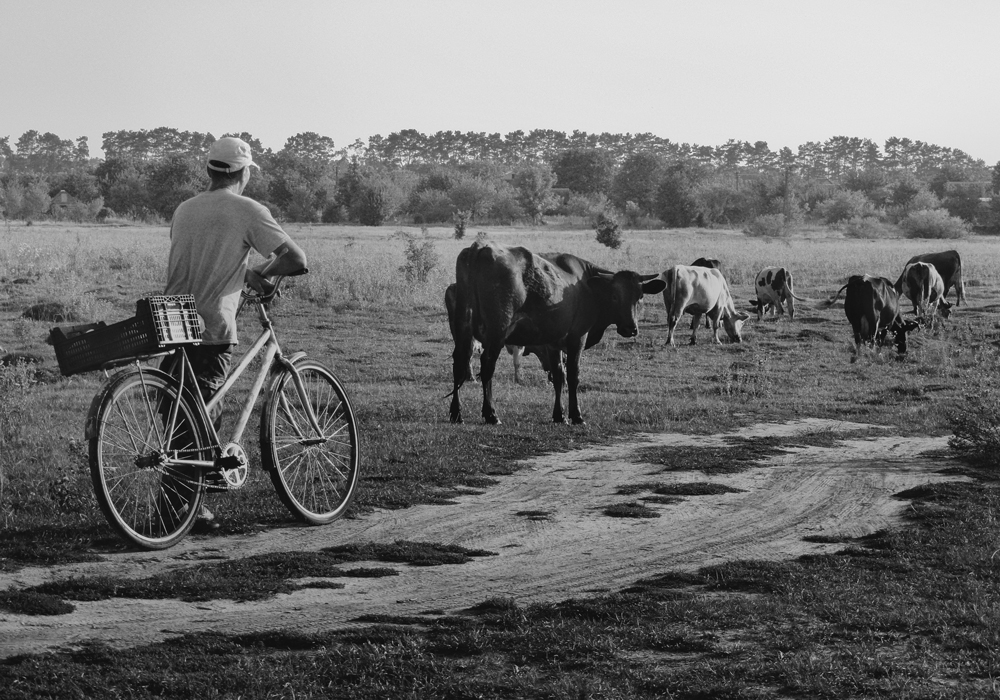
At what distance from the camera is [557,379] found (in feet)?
39.7

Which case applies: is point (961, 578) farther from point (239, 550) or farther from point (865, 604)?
point (239, 550)

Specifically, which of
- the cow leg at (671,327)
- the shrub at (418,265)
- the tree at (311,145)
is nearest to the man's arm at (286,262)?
the cow leg at (671,327)

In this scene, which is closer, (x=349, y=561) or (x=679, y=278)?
(x=349, y=561)

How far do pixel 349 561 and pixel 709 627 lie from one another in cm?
193

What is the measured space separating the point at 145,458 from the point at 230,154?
5.70 feet

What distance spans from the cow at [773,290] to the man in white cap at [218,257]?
2222 cm

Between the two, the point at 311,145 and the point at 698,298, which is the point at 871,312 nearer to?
the point at 698,298

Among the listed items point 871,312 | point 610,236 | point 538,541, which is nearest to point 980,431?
point 538,541

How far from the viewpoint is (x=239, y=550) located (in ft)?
18.8

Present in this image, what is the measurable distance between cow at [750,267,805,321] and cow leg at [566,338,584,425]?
15.3 m

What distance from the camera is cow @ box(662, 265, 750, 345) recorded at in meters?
23.4

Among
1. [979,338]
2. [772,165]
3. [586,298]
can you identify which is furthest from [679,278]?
[772,165]

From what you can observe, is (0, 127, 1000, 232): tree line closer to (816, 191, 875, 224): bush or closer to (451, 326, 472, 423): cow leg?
(816, 191, 875, 224): bush

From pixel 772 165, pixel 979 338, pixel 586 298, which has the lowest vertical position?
pixel 979 338
